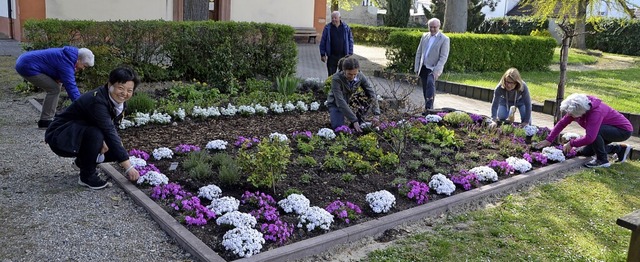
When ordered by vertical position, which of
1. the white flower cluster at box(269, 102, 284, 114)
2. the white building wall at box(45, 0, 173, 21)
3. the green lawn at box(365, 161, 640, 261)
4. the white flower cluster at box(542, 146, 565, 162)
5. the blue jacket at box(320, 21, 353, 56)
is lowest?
the green lawn at box(365, 161, 640, 261)

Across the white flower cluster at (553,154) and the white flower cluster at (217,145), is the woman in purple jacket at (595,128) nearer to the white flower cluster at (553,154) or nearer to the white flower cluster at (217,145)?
the white flower cluster at (553,154)

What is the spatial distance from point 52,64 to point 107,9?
36.0 ft

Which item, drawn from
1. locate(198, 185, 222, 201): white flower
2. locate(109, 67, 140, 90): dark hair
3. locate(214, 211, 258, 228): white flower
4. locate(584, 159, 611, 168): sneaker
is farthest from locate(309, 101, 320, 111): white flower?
locate(214, 211, 258, 228): white flower

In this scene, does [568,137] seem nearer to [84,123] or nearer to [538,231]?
[538,231]

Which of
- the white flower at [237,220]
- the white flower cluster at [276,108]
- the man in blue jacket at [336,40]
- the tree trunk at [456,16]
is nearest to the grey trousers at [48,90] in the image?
the white flower cluster at [276,108]

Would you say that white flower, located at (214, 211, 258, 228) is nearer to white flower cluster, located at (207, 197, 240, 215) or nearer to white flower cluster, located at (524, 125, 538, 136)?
white flower cluster, located at (207, 197, 240, 215)

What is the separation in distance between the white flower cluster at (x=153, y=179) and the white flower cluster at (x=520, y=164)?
3599 mm

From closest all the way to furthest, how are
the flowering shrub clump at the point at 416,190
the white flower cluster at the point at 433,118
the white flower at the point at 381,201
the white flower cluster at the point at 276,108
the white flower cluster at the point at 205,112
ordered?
the white flower at the point at 381,201, the flowering shrub clump at the point at 416,190, the white flower cluster at the point at 205,112, the white flower cluster at the point at 433,118, the white flower cluster at the point at 276,108

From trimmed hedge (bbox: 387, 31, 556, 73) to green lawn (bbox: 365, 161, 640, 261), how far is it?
8.45 meters

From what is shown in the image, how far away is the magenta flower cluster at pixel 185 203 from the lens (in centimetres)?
427

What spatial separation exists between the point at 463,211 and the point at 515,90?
11.1ft

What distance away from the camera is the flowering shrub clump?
16.5 feet

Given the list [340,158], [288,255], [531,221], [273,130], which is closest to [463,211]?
[531,221]

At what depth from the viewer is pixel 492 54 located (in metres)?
15.6
